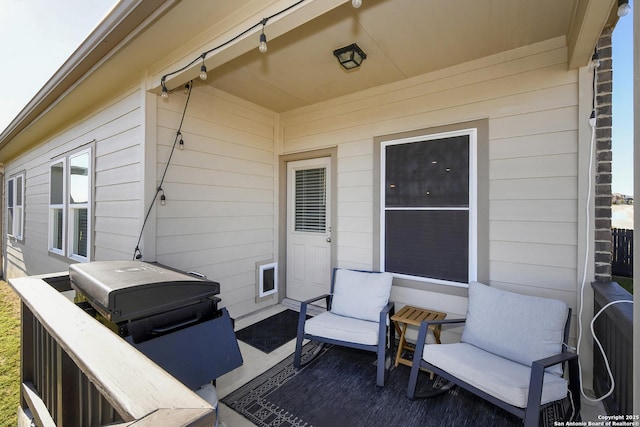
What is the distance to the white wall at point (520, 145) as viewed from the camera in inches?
89.7

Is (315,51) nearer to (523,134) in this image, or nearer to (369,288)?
(523,134)

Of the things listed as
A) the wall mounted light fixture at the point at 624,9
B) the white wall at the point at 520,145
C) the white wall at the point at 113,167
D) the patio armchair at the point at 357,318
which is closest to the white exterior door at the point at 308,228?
the patio armchair at the point at 357,318

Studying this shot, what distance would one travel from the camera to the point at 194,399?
665 mm

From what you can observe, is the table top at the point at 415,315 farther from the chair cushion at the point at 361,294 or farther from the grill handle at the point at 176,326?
the grill handle at the point at 176,326

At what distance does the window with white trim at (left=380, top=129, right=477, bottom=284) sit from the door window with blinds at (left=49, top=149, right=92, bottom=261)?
12.1 ft

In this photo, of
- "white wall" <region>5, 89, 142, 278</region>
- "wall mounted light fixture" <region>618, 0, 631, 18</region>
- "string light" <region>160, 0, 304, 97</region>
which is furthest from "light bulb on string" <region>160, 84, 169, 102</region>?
"wall mounted light fixture" <region>618, 0, 631, 18</region>

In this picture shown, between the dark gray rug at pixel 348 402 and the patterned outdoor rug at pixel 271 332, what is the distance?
45 centimetres

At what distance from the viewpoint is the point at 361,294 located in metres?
2.85

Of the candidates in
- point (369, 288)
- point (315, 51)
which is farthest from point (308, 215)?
point (315, 51)

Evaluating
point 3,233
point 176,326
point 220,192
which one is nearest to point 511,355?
point 176,326

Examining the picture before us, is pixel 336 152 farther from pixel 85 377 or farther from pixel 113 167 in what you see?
pixel 85 377

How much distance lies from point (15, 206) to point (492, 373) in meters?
9.85

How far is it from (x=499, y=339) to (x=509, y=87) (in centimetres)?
215

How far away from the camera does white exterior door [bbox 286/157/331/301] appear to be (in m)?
3.82
